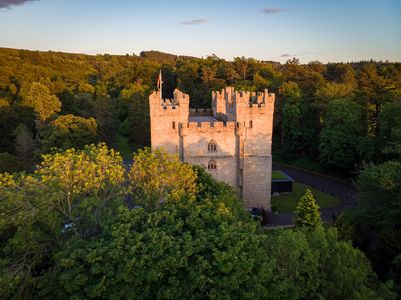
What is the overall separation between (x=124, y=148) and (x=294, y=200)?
132ft

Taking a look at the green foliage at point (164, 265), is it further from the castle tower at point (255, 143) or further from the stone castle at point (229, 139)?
the castle tower at point (255, 143)

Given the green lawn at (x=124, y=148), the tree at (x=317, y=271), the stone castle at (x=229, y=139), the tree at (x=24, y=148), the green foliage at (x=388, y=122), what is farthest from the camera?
the green lawn at (x=124, y=148)

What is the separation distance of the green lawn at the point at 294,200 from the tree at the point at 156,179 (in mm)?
19189

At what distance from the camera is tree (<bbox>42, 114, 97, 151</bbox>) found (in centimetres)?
4619

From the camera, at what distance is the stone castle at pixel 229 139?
3434cm

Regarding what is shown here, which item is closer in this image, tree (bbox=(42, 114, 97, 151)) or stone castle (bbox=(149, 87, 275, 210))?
stone castle (bbox=(149, 87, 275, 210))

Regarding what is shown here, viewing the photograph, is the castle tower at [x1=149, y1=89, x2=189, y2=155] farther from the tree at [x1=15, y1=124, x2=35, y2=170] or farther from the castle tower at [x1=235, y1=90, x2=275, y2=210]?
the tree at [x1=15, y1=124, x2=35, y2=170]

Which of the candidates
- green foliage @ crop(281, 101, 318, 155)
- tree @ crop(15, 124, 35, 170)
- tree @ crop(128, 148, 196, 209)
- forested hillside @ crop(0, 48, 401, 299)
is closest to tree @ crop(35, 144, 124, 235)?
forested hillside @ crop(0, 48, 401, 299)

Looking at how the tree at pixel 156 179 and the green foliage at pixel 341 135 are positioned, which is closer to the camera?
the tree at pixel 156 179

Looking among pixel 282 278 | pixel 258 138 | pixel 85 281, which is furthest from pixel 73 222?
pixel 258 138

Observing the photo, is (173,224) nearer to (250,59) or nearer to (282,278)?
(282,278)

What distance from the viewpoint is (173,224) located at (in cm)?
1697

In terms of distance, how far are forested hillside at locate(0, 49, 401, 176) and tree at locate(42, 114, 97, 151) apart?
0.42ft

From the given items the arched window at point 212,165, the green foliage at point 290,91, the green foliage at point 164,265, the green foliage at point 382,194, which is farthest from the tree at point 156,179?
the green foliage at point 290,91
